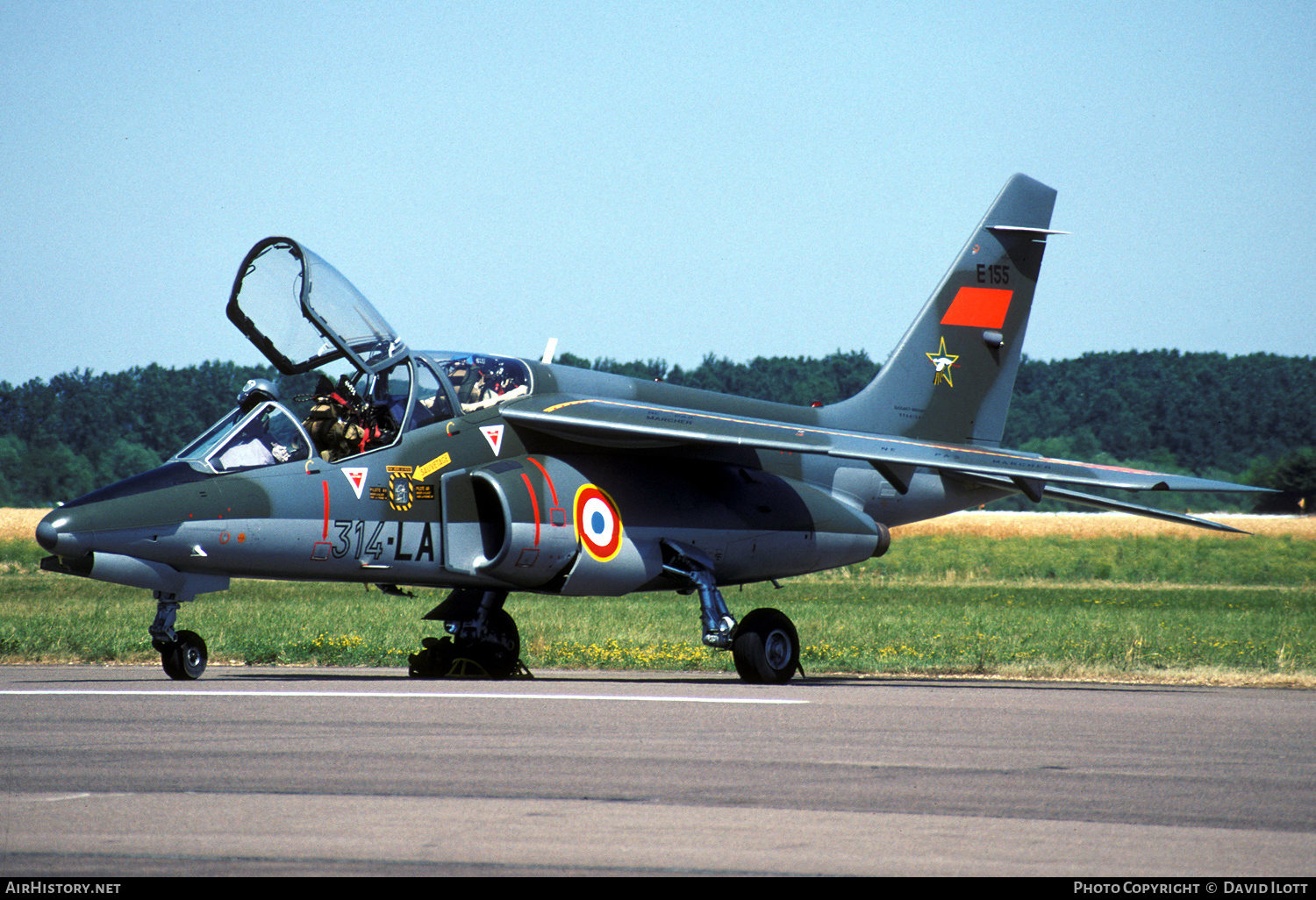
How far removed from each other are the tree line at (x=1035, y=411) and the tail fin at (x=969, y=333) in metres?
31.8

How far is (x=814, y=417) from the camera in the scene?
18.0m

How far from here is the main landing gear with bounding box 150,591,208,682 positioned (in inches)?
520

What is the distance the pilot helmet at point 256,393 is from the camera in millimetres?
13484

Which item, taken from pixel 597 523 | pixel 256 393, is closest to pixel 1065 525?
pixel 597 523

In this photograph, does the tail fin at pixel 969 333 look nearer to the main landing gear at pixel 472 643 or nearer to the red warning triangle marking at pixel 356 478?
the main landing gear at pixel 472 643

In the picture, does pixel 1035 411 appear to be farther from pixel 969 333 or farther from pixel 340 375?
pixel 340 375

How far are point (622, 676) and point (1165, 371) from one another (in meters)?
106

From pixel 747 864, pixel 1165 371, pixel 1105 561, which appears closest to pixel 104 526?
pixel 747 864

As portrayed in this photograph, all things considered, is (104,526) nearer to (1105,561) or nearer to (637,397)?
(637,397)

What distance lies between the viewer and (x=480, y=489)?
14.5 meters

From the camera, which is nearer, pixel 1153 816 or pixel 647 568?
pixel 1153 816

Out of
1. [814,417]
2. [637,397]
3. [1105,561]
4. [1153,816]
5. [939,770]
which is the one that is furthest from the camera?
[1105,561]

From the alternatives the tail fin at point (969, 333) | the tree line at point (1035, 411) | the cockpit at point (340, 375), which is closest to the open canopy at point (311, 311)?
the cockpit at point (340, 375)

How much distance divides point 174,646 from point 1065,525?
4961cm
